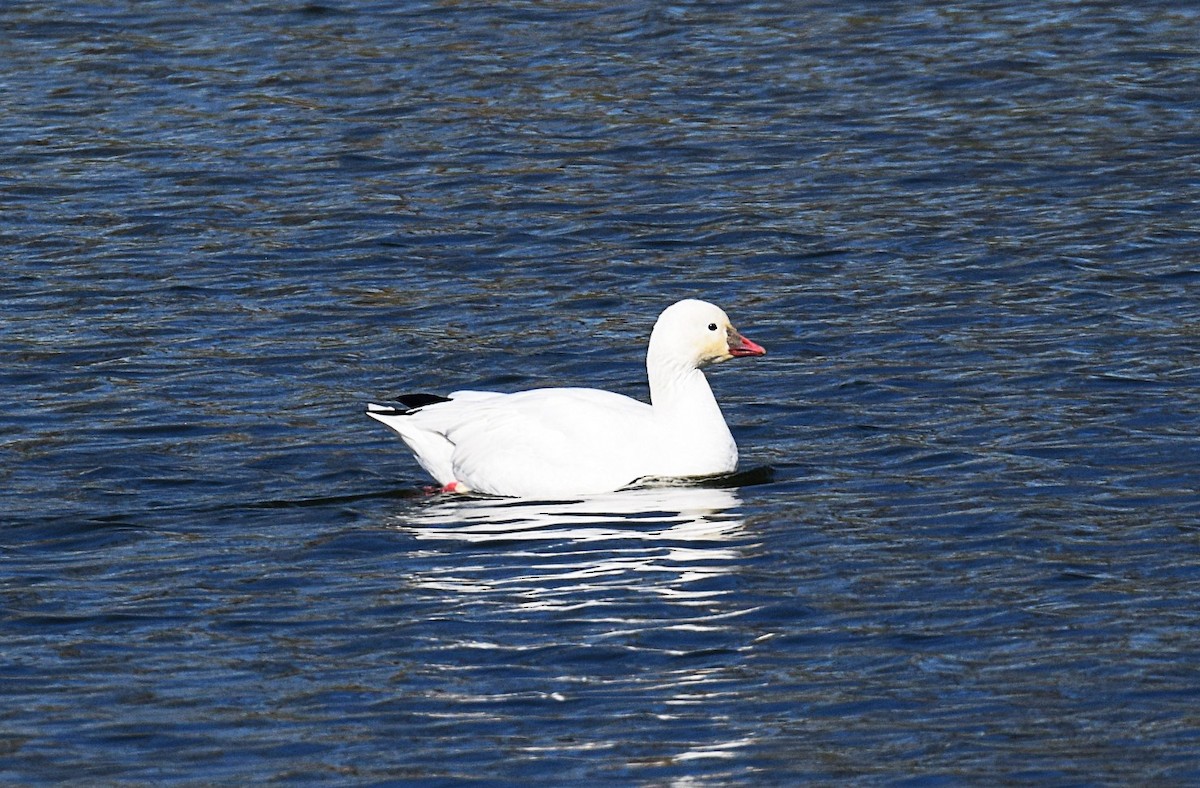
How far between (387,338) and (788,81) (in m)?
7.25

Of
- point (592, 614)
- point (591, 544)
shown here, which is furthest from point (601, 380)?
point (592, 614)

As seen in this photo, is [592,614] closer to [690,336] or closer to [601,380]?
[690,336]

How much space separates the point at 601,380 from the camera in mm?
13859

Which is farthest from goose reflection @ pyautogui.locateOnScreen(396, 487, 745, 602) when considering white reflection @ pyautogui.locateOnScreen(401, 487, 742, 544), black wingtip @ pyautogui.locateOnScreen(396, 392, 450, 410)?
black wingtip @ pyautogui.locateOnScreen(396, 392, 450, 410)

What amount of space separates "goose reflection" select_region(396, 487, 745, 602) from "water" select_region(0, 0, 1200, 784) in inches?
1.3

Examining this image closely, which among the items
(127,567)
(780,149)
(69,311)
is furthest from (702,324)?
(780,149)

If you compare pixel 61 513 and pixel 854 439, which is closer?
pixel 61 513

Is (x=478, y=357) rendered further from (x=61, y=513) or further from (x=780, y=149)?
(x=780, y=149)

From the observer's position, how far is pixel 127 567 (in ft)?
34.3

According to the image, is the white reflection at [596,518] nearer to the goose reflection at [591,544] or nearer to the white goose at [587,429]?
the goose reflection at [591,544]

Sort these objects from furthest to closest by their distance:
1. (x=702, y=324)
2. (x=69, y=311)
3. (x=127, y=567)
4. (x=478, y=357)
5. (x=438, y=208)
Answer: (x=438, y=208) → (x=69, y=311) → (x=478, y=357) → (x=702, y=324) → (x=127, y=567)

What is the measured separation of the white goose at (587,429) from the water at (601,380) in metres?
0.20

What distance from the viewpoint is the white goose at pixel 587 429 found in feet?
38.0

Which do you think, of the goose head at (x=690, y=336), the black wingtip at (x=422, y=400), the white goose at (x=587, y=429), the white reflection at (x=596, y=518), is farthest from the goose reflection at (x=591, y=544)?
the goose head at (x=690, y=336)
